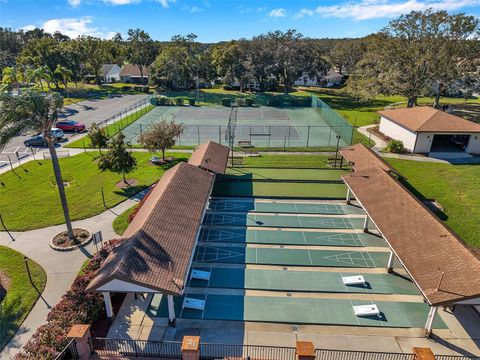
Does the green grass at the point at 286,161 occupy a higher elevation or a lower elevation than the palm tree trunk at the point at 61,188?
lower

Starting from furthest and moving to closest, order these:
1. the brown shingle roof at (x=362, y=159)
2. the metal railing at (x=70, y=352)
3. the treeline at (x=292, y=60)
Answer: the treeline at (x=292, y=60)
the brown shingle roof at (x=362, y=159)
the metal railing at (x=70, y=352)

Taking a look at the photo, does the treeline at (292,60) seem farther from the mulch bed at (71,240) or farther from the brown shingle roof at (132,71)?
the mulch bed at (71,240)

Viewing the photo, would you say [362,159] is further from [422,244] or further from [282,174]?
[422,244]

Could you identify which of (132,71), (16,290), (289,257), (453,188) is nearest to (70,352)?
(16,290)

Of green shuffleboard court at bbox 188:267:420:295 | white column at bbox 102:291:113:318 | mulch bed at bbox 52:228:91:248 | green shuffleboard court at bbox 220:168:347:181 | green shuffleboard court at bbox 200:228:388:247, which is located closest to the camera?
white column at bbox 102:291:113:318

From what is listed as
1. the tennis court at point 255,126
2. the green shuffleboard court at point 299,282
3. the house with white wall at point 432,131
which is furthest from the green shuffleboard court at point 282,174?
the green shuffleboard court at point 299,282

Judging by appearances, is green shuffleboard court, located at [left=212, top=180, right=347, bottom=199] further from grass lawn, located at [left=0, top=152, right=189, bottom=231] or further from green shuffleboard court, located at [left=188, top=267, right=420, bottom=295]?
green shuffleboard court, located at [left=188, top=267, right=420, bottom=295]

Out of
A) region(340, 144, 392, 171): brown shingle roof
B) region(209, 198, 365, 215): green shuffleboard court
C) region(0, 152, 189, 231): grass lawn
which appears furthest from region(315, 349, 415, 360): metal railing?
region(0, 152, 189, 231): grass lawn

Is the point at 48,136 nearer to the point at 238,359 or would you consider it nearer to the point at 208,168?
the point at 208,168
